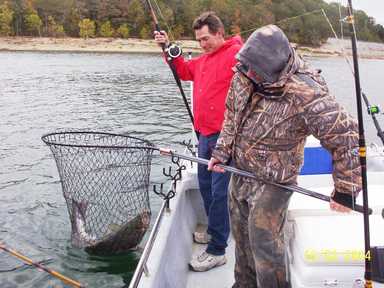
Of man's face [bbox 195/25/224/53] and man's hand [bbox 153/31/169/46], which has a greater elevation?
man's hand [bbox 153/31/169/46]

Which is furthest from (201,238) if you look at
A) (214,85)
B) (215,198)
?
(214,85)

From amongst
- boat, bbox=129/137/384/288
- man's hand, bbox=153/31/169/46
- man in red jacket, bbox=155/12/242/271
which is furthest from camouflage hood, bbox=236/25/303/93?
man's hand, bbox=153/31/169/46

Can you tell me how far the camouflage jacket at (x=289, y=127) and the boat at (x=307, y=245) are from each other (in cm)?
55

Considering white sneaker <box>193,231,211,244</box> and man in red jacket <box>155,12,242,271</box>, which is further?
white sneaker <box>193,231,211,244</box>

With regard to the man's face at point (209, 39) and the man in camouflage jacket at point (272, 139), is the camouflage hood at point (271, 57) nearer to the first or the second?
the man in camouflage jacket at point (272, 139)

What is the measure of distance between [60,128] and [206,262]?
12031 mm

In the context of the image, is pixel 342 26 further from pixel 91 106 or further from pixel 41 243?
pixel 91 106

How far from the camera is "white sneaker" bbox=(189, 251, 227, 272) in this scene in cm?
400

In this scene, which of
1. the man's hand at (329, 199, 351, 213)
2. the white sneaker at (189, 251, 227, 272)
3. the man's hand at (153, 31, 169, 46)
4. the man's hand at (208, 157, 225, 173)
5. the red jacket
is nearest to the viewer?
the man's hand at (329, 199, 351, 213)

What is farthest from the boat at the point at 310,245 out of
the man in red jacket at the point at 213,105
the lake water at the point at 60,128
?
the lake water at the point at 60,128

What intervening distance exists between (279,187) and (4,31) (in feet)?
313

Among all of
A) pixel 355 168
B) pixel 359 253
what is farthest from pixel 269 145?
pixel 359 253

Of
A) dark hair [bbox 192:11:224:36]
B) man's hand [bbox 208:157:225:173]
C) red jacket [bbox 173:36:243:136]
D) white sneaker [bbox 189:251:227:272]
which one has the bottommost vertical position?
white sneaker [bbox 189:251:227:272]

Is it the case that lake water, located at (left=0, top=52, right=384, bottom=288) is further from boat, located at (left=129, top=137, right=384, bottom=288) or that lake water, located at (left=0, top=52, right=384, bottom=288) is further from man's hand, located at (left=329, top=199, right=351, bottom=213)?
man's hand, located at (left=329, top=199, right=351, bottom=213)
